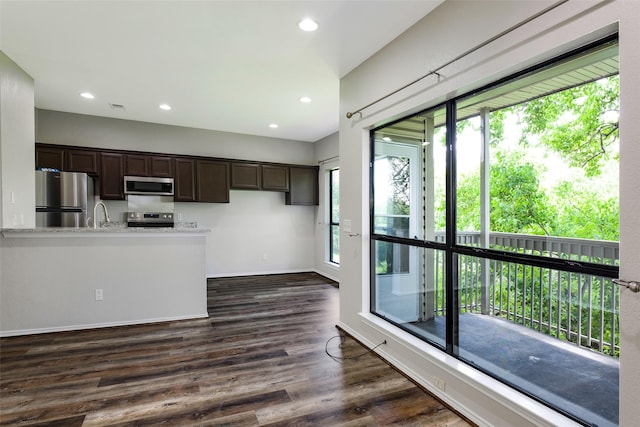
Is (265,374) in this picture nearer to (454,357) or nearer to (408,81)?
(454,357)

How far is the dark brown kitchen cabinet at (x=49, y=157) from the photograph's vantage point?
15.1ft

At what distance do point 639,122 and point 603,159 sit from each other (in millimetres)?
312

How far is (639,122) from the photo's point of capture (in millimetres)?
1276

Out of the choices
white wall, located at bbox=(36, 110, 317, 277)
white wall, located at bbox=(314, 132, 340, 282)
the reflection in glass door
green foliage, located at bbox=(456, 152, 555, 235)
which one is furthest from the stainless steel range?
green foliage, located at bbox=(456, 152, 555, 235)

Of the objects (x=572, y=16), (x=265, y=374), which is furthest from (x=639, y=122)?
(x=265, y=374)

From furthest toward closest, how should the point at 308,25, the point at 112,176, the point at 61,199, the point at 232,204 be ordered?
the point at 232,204
the point at 112,176
the point at 61,199
the point at 308,25

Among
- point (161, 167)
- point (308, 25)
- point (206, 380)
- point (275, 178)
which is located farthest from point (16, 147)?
point (275, 178)

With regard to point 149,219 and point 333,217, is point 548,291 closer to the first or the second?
point 333,217

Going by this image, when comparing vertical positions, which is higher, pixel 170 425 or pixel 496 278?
pixel 496 278

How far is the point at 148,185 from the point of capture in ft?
17.0

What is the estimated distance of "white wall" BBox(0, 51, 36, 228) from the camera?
10.2ft

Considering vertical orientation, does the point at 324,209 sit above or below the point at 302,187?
below

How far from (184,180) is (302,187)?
2.24m

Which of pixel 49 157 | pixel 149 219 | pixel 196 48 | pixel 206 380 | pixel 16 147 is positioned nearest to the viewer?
pixel 206 380
